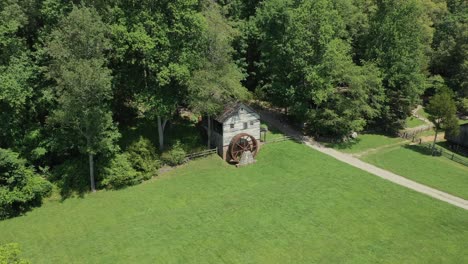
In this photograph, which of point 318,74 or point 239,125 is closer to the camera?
point 239,125

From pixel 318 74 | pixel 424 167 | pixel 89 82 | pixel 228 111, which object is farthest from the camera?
pixel 318 74

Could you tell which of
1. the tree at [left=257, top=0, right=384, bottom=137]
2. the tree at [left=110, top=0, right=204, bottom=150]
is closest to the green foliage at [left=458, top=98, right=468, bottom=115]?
the tree at [left=257, top=0, right=384, bottom=137]

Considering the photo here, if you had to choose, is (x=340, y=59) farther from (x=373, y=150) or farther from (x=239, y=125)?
(x=239, y=125)

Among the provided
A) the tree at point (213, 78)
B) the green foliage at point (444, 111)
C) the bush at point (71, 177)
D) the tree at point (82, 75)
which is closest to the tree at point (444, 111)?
Result: the green foliage at point (444, 111)

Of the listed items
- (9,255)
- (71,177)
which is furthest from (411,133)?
(9,255)

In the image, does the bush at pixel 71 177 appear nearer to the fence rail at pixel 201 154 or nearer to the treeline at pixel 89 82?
the treeline at pixel 89 82

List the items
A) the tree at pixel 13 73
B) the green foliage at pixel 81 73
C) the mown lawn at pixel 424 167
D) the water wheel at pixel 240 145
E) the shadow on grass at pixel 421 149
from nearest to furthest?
the green foliage at pixel 81 73 → the tree at pixel 13 73 → the mown lawn at pixel 424 167 → the water wheel at pixel 240 145 → the shadow on grass at pixel 421 149

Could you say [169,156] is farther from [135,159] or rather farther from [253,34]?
[253,34]
